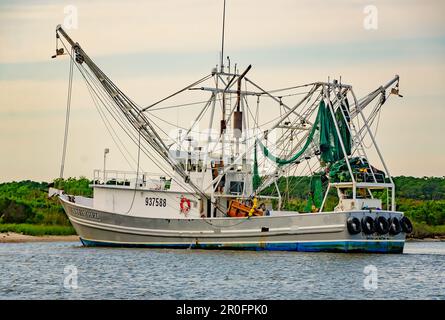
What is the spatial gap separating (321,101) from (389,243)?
22.3 feet

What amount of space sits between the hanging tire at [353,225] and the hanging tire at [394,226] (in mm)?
1923

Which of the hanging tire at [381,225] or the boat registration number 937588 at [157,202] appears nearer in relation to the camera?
the hanging tire at [381,225]

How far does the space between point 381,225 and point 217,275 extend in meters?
10.0

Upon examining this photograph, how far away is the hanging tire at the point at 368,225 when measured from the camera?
41344 millimetres

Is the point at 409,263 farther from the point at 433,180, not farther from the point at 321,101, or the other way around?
the point at 433,180

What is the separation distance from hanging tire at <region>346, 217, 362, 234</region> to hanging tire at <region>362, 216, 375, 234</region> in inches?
13.6

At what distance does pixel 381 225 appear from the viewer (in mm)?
41906
